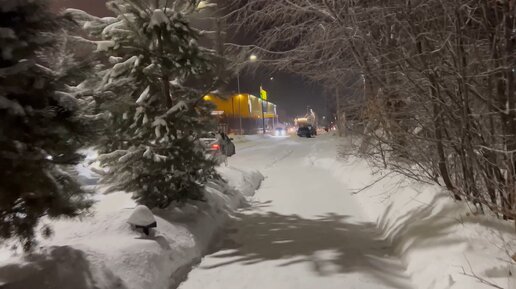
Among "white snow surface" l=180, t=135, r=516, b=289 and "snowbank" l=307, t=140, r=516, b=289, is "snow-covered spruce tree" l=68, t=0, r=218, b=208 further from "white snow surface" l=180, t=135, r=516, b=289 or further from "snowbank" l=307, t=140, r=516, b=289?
"snowbank" l=307, t=140, r=516, b=289

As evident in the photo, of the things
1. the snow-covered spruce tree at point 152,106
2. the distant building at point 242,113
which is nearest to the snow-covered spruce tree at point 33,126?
the snow-covered spruce tree at point 152,106

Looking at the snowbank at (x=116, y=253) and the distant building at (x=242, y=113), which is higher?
the distant building at (x=242, y=113)

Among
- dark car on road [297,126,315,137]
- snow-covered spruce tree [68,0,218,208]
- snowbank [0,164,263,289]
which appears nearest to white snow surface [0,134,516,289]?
snowbank [0,164,263,289]

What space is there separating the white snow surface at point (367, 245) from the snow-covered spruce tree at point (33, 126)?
231 centimetres

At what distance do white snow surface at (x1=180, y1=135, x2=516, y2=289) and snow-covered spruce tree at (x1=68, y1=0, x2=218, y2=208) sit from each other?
1.58 metres

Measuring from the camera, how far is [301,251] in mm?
7512

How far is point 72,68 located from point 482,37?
5.02m

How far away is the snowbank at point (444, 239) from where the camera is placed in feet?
16.4

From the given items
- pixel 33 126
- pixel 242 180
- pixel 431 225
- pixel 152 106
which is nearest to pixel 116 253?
pixel 33 126

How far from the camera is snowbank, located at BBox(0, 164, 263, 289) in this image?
16.2 feet

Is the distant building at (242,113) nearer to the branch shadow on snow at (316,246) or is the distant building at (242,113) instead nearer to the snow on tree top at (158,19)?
the branch shadow on snow at (316,246)

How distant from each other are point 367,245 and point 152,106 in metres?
4.55

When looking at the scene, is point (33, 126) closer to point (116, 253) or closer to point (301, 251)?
point (116, 253)

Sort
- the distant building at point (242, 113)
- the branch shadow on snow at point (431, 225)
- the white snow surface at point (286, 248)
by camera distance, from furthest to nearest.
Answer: the distant building at point (242, 113) < the branch shadow on snow at point (431, 225) < the white snow surface at point (286, 248)
